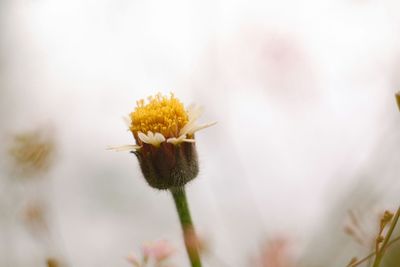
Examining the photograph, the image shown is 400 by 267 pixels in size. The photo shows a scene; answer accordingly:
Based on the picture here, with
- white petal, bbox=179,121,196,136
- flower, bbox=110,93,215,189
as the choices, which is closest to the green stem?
flower, bbox=110,93,215,189

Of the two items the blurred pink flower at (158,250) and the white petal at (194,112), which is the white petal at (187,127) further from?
the blurred pink flower at (158,250)

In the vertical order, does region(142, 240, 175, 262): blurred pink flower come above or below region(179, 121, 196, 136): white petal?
below

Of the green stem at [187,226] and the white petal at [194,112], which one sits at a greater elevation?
the white petal at [194,112]

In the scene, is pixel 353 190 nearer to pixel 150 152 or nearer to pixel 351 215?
pixel 351 215

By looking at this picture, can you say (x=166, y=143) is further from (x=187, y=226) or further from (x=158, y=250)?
(x=158, y=250)

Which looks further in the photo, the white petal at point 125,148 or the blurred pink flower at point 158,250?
the white petal at point 125,148

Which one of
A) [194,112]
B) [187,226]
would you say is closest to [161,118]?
[194,112]

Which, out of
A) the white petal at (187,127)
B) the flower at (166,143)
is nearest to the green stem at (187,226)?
the flower at (166,143)

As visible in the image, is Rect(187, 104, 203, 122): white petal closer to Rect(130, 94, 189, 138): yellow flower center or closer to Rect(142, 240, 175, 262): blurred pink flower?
Rect(130, 94, 189, 138): yellow flower center
